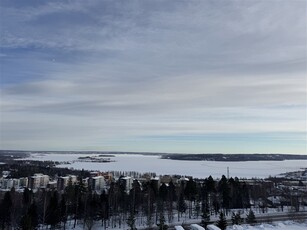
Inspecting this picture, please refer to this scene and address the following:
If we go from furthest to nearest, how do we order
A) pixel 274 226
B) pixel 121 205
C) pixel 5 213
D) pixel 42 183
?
pixel 42 183 → pixel 121 205 → pixel 5 213 → pixel 274 226

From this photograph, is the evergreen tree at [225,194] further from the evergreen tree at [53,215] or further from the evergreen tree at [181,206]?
the evergreen tree at [53,215]

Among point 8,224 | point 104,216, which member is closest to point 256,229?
point 104,216

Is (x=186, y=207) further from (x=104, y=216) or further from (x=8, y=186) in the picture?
(x=8, y=186)

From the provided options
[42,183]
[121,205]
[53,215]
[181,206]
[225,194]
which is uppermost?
[225,194]

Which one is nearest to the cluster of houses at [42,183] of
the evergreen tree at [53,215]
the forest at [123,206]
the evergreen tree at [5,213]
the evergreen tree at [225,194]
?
the forest at [123,206]

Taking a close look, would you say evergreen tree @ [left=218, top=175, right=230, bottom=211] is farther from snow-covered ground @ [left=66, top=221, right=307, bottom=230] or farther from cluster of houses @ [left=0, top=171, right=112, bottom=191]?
cluster of houses @ [left=0, top=171, right=112, bottom=191]

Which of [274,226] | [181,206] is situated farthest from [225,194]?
[274,226]

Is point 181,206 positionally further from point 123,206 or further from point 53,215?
point 53,215

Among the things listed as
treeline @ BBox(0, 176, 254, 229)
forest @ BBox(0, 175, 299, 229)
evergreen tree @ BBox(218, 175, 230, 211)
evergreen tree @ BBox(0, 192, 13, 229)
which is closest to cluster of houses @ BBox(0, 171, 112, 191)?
forest @ BBox(0, 175, 299, 229)

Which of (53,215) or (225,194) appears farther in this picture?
(225,194)
